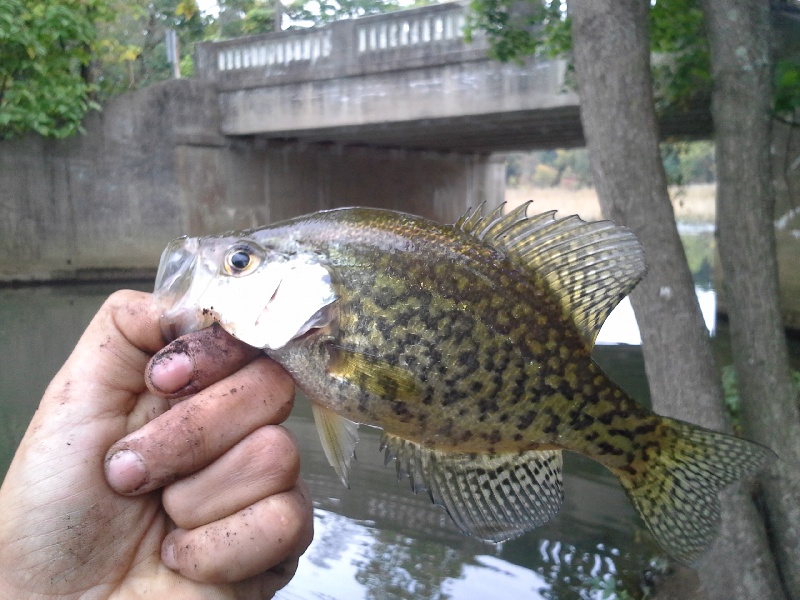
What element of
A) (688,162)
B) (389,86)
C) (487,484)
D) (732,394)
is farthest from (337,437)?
(688,162)

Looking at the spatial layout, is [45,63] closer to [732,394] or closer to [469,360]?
[732,394]

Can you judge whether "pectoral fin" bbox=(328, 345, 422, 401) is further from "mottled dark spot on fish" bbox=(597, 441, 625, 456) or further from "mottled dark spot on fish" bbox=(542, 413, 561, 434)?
"mottled dark spot on fish" bbox=(597, 441, 625, 456)

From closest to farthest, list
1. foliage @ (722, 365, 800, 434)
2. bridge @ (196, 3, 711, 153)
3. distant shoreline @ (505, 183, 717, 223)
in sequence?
1. foliage @ (722, 365, 800, 434)
2. bridge @ (196, 3, 711, 153)
3. distant shoreline @ (505, 183, 717, 223)

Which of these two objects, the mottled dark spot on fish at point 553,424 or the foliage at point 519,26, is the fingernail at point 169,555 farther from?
the foliage at point 519,26

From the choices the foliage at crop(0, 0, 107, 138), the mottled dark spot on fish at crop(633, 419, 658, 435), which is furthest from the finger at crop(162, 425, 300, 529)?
the foliage at crop(0, 0, 107, 138)

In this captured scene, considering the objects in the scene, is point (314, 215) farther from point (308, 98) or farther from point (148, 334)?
point (308, 98)

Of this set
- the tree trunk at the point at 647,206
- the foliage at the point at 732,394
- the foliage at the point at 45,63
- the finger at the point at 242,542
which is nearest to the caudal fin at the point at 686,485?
the finger at the point at 242,542
